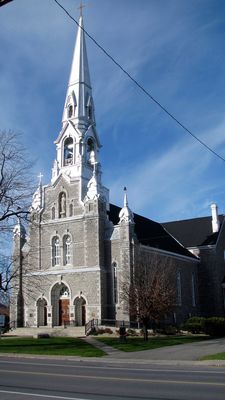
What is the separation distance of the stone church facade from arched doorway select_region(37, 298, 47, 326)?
0.10 metres

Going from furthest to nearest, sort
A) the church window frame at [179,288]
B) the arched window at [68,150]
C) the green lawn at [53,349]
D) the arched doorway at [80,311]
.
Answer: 1. the church window frame at [179,288]
2. the arched window at [68,150]
3. the arched doorway at [80,311]
4. the green lawn at [53,349]

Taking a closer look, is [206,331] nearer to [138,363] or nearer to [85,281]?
[85,281]

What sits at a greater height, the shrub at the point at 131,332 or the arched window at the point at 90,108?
the arched window at the point at 90,108

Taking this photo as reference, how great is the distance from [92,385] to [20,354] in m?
15.2

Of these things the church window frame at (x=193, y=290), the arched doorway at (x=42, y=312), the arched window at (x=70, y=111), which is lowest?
the arched doorway at (x=42, y=312)

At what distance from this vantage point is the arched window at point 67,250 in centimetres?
4784

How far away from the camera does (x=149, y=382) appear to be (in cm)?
1374

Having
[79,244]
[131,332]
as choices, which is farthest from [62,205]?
[131,332]

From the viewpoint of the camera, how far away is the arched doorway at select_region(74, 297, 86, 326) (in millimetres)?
45906

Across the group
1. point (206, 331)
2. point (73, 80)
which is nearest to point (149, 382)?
point (206, 331)

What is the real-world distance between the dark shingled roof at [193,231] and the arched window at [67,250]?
58.2ft

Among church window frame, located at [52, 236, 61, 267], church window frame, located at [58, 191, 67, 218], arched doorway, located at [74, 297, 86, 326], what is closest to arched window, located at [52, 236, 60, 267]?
church window frame, located at [52, 236, 61, 267]

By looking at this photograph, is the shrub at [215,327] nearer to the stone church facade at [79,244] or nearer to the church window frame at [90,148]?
the stone church facade at [79,244]

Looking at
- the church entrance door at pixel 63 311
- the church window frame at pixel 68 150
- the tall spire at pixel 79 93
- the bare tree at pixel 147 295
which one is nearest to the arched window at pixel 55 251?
the church entrance door at pixel 63 311
